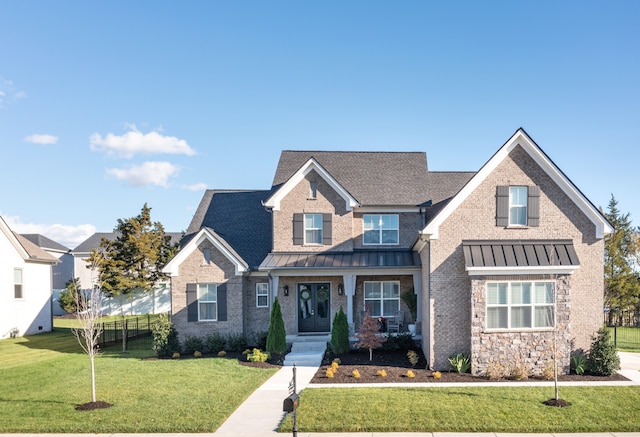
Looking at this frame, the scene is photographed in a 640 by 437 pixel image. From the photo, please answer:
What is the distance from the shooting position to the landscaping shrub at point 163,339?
18609 millimetres

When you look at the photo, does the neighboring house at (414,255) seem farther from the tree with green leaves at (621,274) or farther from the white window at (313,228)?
the tree with green leaves at (621,274)

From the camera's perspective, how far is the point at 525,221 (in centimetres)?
1555

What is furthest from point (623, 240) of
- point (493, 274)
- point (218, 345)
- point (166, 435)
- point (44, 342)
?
point (44, 342)

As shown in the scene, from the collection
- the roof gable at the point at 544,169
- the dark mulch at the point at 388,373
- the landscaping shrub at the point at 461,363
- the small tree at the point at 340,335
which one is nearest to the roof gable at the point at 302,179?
the small tree at the point at 340,335

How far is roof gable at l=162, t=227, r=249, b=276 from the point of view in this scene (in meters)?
19.3

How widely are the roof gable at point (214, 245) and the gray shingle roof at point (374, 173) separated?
5.23 meters

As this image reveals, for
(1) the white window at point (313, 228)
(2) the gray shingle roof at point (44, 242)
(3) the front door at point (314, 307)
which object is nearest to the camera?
(3) the front door at point (314, 307)

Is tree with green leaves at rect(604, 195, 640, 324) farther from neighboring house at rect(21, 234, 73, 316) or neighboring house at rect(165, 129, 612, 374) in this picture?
neighboring house at rect(21, 234, 73, 316)

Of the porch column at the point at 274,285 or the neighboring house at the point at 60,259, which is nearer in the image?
the porch column at the point at 274,285

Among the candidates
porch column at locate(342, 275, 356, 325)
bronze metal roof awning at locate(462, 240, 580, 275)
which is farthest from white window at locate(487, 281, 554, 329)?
porch column at locate(342, 275, 356, 325)

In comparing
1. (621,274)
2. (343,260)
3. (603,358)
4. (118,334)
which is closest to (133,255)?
(118,334)

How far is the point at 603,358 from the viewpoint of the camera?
1429 centimetres

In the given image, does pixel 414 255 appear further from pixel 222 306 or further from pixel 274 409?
pixel 274 409

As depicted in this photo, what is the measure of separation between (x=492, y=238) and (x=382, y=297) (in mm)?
6675
